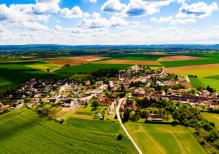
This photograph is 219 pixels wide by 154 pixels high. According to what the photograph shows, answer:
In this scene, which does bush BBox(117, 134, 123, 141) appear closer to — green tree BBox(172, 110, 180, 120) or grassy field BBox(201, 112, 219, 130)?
green tree BBox(172, 110, 180, 120)

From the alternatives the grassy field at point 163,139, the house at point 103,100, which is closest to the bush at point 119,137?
the grassy field at point 163,139

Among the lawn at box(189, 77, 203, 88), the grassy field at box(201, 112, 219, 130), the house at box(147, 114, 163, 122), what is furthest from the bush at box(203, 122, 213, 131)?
the lawn at box(189, 77, 203, 88)

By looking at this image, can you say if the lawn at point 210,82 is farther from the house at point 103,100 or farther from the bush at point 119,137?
the bush at point 119,137

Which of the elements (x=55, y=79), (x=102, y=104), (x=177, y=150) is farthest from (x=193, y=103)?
(x=55, y=79)

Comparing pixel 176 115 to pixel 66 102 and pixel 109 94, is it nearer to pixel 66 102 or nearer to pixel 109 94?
pixel 109 94

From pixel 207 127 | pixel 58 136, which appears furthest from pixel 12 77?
pixel 207 127

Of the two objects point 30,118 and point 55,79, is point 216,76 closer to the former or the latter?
point 55,79
